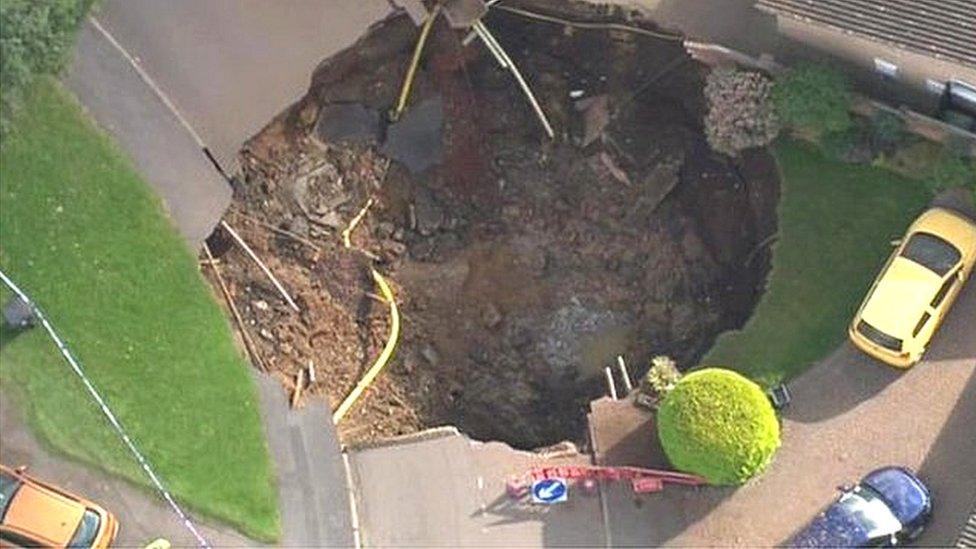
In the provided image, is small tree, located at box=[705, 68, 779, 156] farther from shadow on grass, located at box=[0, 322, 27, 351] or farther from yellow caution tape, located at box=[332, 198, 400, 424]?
shadow on grass, located at box=[0, 322, 27, 351]

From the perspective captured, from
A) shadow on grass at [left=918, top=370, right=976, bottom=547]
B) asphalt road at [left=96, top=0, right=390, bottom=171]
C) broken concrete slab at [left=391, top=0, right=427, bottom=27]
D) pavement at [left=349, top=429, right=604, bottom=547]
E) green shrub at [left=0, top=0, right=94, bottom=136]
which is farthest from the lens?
broken concrete slab at [left=391, top=0, right=427, bottom=27]

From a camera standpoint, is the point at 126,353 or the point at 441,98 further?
the point at 441,98

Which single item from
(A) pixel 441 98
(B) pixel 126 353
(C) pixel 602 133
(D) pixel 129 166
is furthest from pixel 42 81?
(C) pixel 602 133

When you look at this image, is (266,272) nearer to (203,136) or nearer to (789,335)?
(203,136)

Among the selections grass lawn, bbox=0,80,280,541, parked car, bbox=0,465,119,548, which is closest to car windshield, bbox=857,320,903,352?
grass lawn, bbox=0,80,280,541

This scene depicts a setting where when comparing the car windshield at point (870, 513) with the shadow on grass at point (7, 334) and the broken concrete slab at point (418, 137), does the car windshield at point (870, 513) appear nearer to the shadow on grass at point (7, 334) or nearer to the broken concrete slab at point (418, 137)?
the broken concrete slab at point (418, 137)

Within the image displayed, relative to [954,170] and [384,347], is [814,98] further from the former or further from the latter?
[384,347]

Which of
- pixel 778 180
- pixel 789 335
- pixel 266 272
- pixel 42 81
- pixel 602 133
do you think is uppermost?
pixel 42 81
